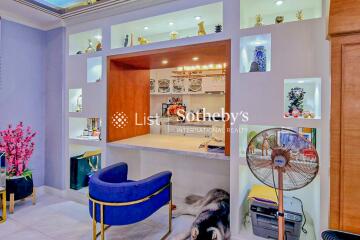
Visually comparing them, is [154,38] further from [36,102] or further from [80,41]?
[36,102]

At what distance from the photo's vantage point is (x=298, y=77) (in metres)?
1.83

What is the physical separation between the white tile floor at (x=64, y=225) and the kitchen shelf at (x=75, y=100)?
4.54 ft

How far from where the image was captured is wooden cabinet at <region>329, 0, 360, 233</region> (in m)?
1.36

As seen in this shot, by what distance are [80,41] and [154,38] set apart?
122cm

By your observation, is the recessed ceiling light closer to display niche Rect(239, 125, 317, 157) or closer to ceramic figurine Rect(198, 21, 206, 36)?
ceramic figurine Rect(198, 21, 206, 36)

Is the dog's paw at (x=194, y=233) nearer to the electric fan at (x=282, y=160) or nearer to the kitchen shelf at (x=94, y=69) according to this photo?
the electric fan at (x=282, y=160)

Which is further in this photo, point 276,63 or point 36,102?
point 36,102

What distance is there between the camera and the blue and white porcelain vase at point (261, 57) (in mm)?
2072

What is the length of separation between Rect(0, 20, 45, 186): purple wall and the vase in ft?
1.51

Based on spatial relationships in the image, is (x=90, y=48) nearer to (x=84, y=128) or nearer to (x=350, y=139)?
(x=84, y=128)

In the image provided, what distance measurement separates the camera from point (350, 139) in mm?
1382

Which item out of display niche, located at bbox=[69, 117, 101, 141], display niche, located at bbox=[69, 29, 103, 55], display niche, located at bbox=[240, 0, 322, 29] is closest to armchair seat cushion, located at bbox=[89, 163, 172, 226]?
display niche, located at bbox=[69, 117, 101, 141]

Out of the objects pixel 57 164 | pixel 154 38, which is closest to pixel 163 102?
pixel 154 38

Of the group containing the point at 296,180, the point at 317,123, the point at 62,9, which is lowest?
the point at 296,180
